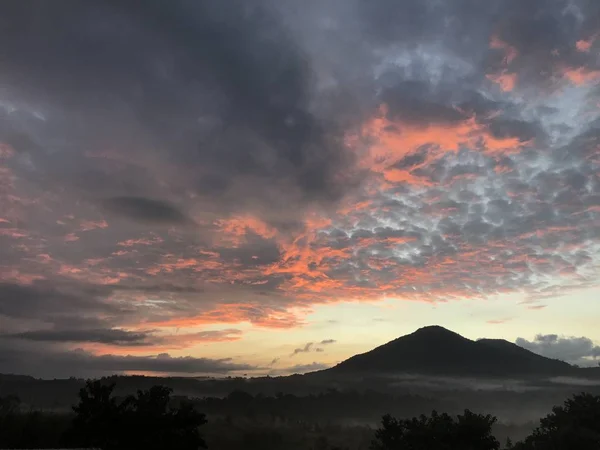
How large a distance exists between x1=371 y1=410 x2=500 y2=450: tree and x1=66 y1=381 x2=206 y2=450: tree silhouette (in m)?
38.6

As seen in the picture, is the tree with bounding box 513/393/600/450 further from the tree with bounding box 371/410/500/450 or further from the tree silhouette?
the tree silhouette

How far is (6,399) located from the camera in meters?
152

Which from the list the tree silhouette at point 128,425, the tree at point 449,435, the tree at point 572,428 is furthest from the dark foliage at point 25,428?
the tree at point 572,428

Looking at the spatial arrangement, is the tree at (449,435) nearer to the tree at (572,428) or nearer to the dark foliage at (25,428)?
the tree at (572,428)

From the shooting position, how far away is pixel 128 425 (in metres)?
65.1

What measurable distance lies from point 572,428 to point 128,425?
66208mm

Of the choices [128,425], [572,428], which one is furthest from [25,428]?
[572,428]

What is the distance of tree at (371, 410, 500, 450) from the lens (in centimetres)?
7862

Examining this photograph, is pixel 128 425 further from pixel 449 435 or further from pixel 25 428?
pixel 25 428

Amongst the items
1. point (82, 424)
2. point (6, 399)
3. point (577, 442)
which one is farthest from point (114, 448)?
point (6, 399)

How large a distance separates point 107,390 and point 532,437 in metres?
69.6

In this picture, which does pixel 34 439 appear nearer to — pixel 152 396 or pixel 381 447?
pixel 152 396

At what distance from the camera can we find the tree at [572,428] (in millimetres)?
77125

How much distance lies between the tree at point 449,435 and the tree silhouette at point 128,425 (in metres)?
38.6
